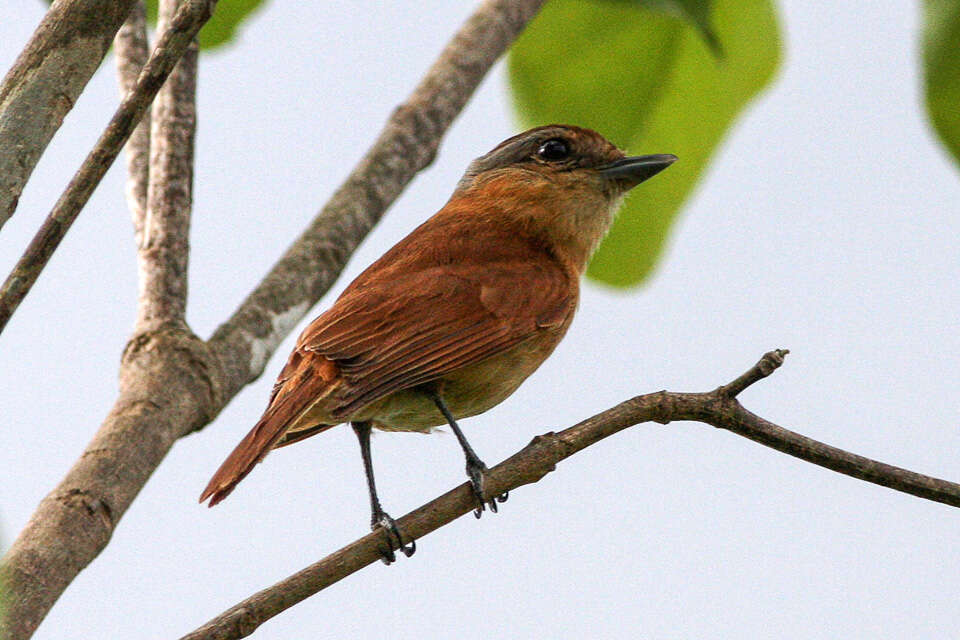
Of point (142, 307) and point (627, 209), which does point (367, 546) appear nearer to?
point (142, 307)

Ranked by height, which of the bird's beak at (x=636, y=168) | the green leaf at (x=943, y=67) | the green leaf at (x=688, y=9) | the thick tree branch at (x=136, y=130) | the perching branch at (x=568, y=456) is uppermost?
the thick tree branch at (x=136, y=130)

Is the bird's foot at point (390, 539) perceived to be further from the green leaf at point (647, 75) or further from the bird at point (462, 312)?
the green leaf at point (647, 75)

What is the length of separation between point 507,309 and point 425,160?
91cm

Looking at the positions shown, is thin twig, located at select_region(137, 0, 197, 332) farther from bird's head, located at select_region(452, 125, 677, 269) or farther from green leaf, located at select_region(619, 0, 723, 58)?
green leaf, located at select_region(619, 0, 723, 58)

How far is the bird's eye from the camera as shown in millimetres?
4516

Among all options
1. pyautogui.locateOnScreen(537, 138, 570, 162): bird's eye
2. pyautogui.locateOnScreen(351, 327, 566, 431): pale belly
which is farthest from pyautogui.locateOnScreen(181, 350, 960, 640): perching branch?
pyautogui.locateOnScreen(537, 138, 570, 162): bird's eye

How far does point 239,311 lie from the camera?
3732 mm

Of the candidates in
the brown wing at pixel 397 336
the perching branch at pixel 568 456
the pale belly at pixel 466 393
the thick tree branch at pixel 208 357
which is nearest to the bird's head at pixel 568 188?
the thick tree branch at pixel 208 357

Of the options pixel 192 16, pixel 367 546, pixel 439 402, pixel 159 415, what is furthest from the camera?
pixel 439 402

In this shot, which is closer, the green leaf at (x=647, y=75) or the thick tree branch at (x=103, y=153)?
the thick tree branch at (x=103, y=153)

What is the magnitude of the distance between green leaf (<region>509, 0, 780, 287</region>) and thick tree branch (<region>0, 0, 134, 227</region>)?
2332 millimetres

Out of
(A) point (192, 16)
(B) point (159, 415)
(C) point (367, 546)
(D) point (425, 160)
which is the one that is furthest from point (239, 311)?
(A) point (192, 16)

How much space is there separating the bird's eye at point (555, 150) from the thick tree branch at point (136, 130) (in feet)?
4.29

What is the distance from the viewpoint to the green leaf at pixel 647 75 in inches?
173
